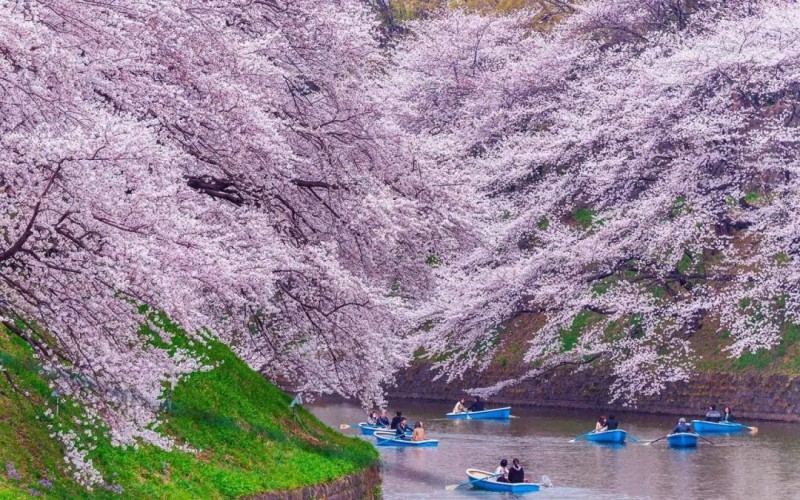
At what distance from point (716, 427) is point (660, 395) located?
5132mm

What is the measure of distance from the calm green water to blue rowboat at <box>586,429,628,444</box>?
0.28 m

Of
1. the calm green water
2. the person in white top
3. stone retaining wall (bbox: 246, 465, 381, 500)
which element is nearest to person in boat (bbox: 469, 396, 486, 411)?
the person in white top

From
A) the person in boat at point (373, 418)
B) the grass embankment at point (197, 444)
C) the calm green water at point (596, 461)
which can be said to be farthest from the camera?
the person in boat at point (373, 418)

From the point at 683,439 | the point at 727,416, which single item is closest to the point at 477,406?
the point at 727,416

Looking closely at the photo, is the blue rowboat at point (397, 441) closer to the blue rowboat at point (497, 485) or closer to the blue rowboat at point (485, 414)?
the blue rowboat at point (485, 414)

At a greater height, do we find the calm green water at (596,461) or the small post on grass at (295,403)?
the small post on grass at (295,403)

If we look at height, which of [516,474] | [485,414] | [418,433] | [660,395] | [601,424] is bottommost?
[516,474]

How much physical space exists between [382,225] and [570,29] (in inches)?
1333

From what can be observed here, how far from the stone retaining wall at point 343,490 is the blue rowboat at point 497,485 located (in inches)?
172

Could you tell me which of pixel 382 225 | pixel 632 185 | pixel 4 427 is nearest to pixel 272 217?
pixel 382 225

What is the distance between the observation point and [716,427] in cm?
3512

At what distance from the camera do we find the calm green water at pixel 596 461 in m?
26.7

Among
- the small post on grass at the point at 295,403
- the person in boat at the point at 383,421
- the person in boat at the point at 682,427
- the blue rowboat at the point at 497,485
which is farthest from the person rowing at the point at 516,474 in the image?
the person in boat at the point at 383,421

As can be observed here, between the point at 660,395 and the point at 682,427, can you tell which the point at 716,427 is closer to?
the point at 682,427
